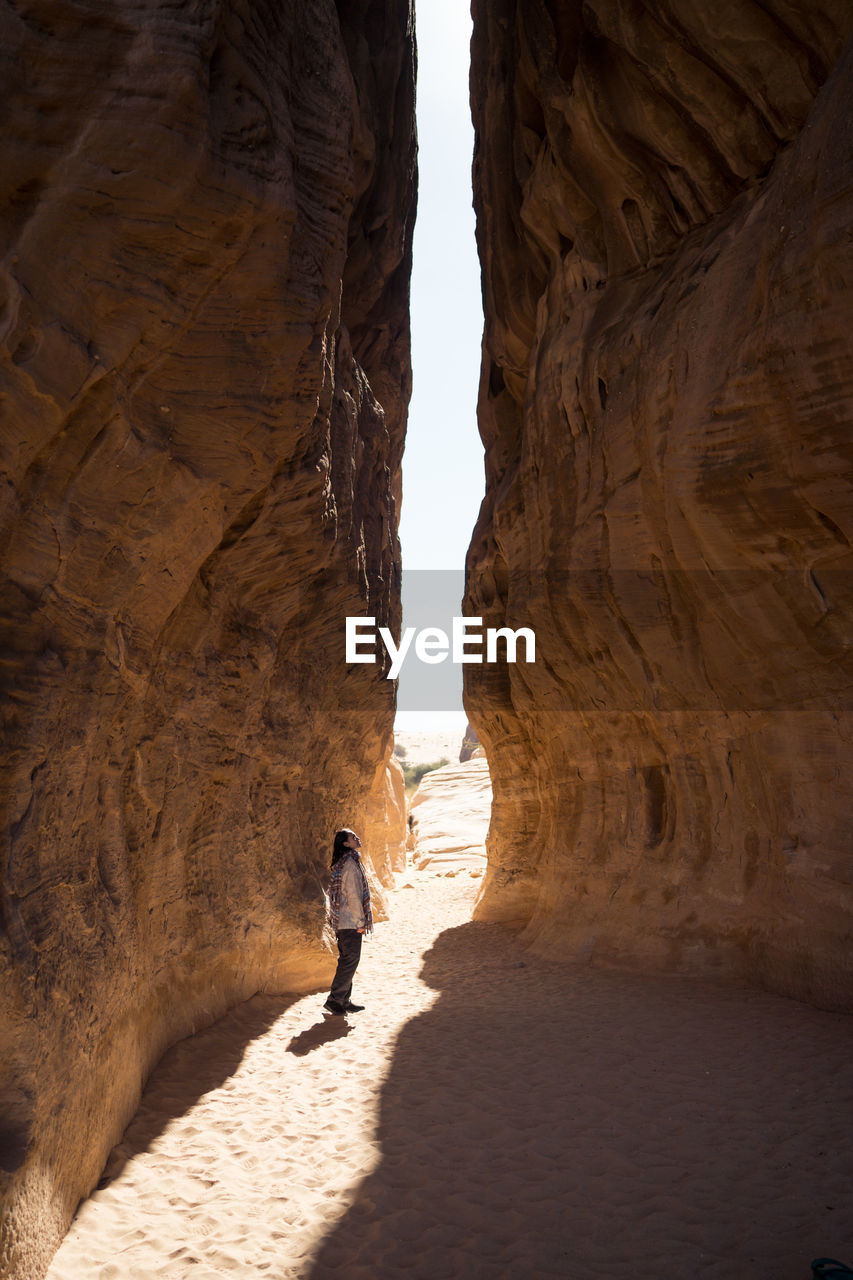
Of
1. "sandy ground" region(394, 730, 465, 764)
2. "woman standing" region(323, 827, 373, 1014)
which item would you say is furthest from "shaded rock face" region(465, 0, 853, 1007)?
"sandy ground" region(394, 730, 465, 764)

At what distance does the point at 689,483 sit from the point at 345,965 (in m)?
6.71

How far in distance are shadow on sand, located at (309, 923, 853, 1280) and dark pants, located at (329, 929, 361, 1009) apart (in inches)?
38.3

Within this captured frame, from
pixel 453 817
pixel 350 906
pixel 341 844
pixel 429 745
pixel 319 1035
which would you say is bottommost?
pixel 429 745

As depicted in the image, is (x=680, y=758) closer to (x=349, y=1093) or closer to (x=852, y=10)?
(x=349, y=1093)

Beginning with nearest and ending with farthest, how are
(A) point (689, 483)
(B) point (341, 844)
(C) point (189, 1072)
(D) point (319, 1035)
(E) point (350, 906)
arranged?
(C) point (189, 1072) < (D) point (319, 1035) < (A) point (689, 483) < (E) point (350, 906) < (B) point (341, 844)

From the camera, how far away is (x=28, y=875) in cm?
464

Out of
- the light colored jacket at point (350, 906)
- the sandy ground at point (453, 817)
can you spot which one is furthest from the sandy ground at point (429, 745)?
the light colored jacket at point (350, 906)

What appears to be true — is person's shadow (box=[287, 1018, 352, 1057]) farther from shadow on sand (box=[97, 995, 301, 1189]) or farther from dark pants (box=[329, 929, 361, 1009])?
shadow on sand (box=[97, 995, 301, 1189])

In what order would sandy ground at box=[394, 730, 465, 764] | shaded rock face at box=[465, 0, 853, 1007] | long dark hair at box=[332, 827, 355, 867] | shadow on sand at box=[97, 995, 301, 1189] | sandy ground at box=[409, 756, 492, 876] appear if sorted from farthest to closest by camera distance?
sandy ground at box=[394, 730, 465, 764] < sandy ground at box=[409, 756, 492, 876] < long dark hair at box=[332, 827, 355, 867] < shaded rock face at box=[465, 0, 853, 1007] < shadow on sand at box=[97, 995, 301, 1189]

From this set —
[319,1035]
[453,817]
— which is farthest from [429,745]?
[319,1035]

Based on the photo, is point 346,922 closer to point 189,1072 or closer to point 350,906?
point 350,906

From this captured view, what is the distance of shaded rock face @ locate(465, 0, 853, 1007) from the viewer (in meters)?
7.39

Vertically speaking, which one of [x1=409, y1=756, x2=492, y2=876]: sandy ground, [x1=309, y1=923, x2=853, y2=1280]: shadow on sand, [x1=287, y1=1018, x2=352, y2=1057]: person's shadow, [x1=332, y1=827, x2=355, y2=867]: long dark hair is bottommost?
[x1=409, y1=756, x2=492, y2=876]: sandy ground

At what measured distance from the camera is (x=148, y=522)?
6.05 m
